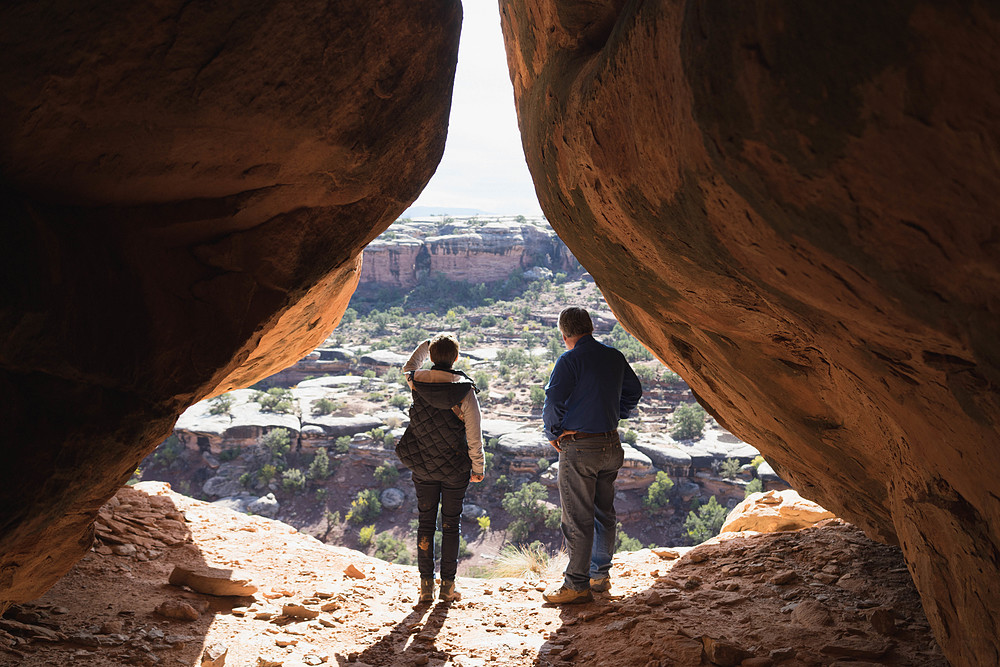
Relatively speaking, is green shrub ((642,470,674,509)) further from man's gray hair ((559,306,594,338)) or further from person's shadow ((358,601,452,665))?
man's gray hair ((559,306,594,338))

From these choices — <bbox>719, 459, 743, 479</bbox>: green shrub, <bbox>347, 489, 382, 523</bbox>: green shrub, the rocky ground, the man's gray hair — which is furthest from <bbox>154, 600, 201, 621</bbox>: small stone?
<bbox>719, 459, 743, 479</bbox>: green shrub

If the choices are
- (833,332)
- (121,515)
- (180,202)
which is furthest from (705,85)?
(121,515)

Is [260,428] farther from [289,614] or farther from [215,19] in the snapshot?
[215,19]

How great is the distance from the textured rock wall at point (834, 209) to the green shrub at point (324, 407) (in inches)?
1395

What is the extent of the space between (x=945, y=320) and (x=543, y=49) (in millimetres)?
2444

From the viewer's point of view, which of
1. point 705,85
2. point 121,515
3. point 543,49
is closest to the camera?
point 705,85

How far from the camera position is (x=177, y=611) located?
3490 mm

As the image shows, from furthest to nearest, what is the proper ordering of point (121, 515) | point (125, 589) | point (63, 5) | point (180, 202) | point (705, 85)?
point (121, 515) < point (125, 589) < point (180, 202) < point (63, 5) < point (705, 85)

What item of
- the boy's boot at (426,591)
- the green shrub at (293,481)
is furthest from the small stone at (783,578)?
the green shrub at (293,481)

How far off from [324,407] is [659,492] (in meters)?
20.6

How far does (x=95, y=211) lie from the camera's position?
2436 mm

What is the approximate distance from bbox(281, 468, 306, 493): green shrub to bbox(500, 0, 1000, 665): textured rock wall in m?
31.4

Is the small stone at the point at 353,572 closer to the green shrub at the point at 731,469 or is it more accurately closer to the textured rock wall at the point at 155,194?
the textured rock wall at the point at 155,194

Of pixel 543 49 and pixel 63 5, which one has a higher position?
pixel 543 49
